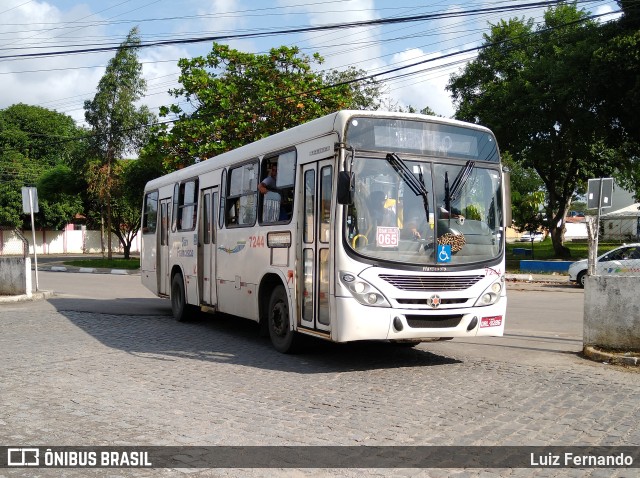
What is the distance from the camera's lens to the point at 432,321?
8.52 m


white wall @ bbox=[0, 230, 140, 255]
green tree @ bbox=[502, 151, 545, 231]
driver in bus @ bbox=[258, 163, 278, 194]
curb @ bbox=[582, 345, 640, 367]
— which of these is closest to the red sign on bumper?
curb @ bbox=[582, 345, 640, 367]

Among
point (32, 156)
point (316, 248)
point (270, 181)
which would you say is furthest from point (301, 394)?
point (32, 156)

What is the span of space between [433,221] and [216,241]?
194 inches

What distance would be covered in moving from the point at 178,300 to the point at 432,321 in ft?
23.3

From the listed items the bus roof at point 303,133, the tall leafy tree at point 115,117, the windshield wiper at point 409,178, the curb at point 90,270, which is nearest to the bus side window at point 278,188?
the bus roof at point 303,133

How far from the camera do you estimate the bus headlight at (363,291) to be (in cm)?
825

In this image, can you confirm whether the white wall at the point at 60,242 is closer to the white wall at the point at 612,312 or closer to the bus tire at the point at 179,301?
the bus tire at the point at 179,301

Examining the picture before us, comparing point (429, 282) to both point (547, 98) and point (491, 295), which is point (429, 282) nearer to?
point (491, 295)

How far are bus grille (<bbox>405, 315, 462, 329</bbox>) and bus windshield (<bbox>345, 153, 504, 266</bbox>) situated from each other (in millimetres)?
638

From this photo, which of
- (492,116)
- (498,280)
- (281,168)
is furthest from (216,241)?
(492,116)

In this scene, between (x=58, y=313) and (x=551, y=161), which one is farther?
(x=551, y=161)

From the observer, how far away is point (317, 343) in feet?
34.7

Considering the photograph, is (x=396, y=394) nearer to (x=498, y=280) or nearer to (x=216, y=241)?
(x=498, y=280)

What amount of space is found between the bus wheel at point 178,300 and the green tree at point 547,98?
1946 cm
